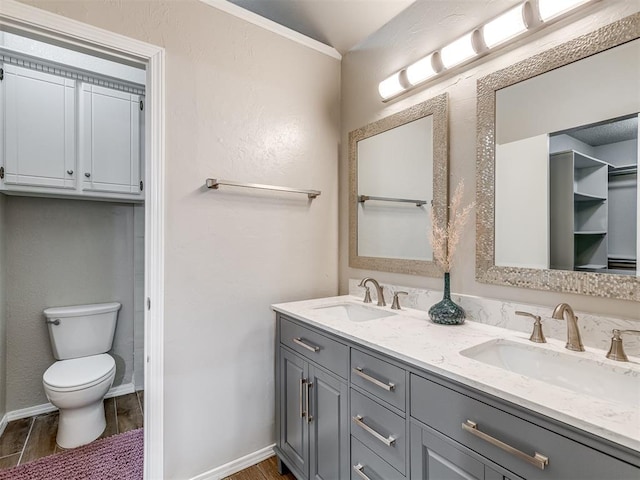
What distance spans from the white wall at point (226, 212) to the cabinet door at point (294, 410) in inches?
7.3

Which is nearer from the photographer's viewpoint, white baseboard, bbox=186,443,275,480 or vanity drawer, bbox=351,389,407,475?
vanity drawer, bbox=351,389,407,475

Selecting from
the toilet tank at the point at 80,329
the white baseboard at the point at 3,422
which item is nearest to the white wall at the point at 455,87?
the toilet tank at the point at 80,329

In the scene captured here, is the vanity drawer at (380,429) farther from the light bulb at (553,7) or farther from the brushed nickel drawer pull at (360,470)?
the light bulb at (553,7)

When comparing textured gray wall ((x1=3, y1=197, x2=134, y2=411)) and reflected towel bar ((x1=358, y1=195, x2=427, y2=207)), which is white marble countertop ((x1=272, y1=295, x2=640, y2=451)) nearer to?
reflected towel bar ((x1=358, y1=195, x2=427, y2=207))

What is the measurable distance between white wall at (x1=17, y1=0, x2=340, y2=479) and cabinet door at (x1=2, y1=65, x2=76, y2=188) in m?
1.05

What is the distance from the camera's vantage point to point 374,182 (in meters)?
1.93

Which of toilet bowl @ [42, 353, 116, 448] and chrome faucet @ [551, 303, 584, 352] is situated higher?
chrome faucet @ [551, 303, 584, 352]

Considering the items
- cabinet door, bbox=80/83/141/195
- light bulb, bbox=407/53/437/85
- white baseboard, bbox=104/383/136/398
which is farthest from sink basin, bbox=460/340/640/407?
white baseboard, bbox=104/383/136/398

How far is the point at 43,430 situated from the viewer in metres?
2.06

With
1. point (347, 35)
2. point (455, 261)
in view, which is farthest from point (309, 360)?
point (347, 35)

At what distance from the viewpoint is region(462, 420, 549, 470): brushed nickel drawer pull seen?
0.70 m

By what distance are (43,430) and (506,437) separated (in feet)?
8.77

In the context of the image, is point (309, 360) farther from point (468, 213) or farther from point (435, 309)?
point (468, 213)

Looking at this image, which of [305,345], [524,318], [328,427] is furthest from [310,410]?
[524,318]
